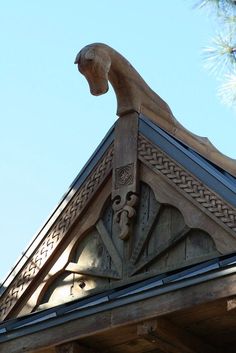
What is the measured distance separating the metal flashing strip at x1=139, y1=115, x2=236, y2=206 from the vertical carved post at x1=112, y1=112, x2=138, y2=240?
4.8 inches

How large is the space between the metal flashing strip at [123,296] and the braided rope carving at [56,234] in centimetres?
54

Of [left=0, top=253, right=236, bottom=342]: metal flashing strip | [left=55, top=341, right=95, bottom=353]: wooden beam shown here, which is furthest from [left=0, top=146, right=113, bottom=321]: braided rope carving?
[left=55, top=341, right=95, bottom=353]: wooden beam

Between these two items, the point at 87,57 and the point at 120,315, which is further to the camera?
the point at 87,57

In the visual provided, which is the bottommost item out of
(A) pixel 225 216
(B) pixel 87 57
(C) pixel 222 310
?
(C) pixel 222 310

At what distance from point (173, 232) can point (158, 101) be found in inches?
60.7

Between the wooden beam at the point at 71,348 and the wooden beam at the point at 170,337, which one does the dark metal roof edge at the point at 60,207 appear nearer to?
the wooden beam at the point at 71,348

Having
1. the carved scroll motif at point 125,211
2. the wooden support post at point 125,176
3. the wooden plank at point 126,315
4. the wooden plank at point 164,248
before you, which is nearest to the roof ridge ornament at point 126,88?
the wooden support post at point 125,176

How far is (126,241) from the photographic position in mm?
10477

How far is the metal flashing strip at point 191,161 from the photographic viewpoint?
994 cm

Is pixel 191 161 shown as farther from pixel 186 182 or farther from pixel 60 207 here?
pixel 60 207

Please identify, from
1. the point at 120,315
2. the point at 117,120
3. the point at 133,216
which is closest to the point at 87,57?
the point at 117,120

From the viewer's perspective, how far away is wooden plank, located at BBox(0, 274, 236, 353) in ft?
29.1

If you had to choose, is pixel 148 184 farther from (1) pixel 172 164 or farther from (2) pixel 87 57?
(2) pixel 87 57


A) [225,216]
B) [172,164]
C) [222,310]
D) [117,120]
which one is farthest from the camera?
[117,120]
